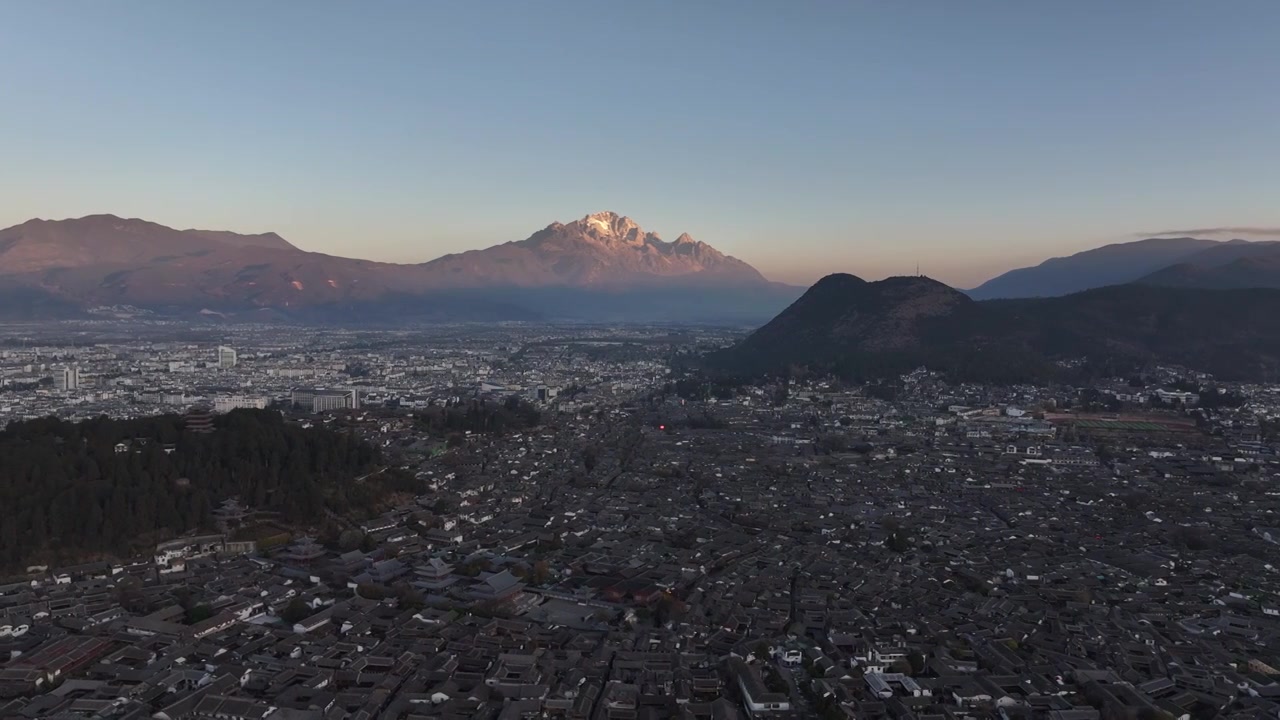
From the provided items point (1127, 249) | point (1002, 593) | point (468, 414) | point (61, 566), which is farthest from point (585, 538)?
point (1127, 249)

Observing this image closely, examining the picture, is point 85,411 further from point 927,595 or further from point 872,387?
point 872,387

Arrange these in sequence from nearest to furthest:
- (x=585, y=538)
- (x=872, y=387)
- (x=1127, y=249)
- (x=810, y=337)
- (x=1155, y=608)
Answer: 1. (x=1155, y=608)
2. (x=585, y=538)
3. (x=872, y=387)
4. (x=810, y=337)
5. (x=1127, y=249)

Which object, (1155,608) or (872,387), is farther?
(872,387)

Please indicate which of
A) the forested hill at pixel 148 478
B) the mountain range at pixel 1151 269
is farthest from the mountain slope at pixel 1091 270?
the forested hill at pixel 148 478

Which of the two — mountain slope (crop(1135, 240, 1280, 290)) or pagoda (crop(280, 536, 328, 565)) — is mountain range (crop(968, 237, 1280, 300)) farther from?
pagoda (crop(280, 536, 328, 565))

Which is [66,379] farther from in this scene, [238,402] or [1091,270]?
[1091,270]

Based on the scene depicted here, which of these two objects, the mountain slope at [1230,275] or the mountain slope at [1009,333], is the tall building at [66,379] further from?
the mountain slope at [1230,275]

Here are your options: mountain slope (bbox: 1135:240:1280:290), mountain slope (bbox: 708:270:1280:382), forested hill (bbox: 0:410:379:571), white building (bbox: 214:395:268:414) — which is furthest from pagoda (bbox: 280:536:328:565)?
mountain slope (bbox: 1135:240:1280:290)
